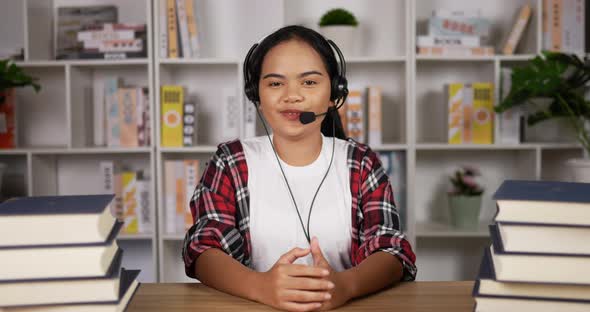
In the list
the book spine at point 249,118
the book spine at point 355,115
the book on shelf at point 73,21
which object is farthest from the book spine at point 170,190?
the book spine at point 355,115

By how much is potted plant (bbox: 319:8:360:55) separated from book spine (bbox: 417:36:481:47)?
0.31 meters

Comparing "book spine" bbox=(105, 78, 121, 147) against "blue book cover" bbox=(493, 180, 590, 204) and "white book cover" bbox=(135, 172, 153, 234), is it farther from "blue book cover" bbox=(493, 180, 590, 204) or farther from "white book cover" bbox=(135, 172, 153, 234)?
"blue book cover" bbox=(493, 180, 590, 204)

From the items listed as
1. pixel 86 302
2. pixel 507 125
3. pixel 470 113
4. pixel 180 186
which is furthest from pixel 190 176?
pixel 86 302

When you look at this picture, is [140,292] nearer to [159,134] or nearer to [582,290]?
[582,290]

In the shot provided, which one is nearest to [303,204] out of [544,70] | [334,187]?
[334,187]

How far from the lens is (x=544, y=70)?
2.42 m

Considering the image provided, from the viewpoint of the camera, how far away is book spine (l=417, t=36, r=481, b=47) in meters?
2.75

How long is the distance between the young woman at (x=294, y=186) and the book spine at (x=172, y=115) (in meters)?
1.35

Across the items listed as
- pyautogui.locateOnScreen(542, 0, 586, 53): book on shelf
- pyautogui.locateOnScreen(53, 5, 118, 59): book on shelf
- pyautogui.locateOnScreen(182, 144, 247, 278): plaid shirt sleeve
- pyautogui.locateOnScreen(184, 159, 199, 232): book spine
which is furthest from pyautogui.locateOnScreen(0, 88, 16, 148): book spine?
pyautogui.locateOnScreen(542, 0, 586, 53): book on shelf

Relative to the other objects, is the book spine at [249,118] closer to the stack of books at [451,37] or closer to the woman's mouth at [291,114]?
the stack of books at [451,37]

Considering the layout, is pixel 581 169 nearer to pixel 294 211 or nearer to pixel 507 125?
pixel 507 125

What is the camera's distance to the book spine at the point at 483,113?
9.00 feet

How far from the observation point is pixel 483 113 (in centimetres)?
276

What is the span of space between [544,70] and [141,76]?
1.86 m
